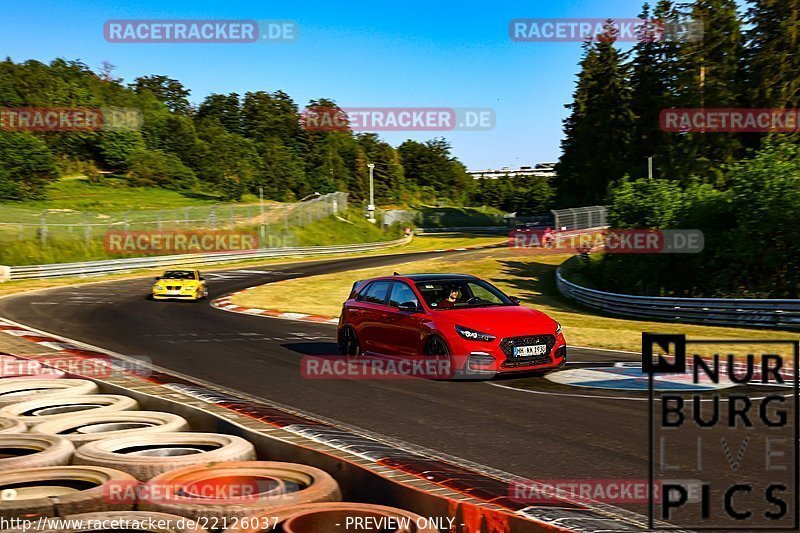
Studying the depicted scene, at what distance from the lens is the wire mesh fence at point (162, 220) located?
1724 inches

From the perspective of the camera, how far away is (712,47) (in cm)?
5934

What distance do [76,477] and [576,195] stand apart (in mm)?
88065

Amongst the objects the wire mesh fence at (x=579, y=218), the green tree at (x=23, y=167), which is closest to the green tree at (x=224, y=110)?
the green tree at (x=23, y=167)

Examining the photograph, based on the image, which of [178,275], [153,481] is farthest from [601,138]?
[153,481]

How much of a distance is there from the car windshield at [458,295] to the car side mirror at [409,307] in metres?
0.19

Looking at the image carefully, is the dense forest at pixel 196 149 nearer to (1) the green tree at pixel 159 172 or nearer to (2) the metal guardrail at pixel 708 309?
(1) the green tree at pixel 159 172

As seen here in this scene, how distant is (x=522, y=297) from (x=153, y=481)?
30.4 meters

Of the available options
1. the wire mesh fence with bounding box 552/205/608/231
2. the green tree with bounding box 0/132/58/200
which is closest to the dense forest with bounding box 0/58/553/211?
the green tree with bounding box 0/132/58/200

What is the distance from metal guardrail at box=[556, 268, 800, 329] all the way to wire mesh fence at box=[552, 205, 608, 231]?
2598cm

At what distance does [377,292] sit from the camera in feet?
45.2

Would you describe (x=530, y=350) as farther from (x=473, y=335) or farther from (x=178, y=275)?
(x=178, y=275)

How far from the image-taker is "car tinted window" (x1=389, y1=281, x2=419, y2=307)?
12.9m

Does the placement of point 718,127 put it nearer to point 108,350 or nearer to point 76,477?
point 108,350

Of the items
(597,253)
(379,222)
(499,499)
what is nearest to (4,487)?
(499,499)
